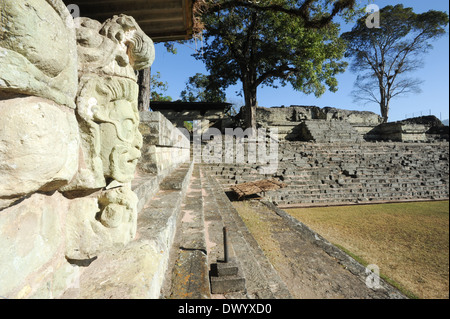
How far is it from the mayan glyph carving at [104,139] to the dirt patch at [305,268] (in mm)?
2151

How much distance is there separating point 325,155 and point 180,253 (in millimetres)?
12067

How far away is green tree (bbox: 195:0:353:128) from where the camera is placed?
12.8 m

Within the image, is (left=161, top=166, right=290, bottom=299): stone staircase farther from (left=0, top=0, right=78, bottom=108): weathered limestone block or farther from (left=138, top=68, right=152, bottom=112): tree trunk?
(left=138, top=68, right=152, bottom=112): tree trunk

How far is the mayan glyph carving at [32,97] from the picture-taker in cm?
61

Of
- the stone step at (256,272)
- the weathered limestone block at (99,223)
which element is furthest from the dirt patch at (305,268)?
the weathered limestone block at (99,223)

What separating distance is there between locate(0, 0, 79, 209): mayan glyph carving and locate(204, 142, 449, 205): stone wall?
7603 mm

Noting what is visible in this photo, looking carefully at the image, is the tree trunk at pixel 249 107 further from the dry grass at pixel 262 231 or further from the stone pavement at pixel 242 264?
the stone pavement at pixel 242 264

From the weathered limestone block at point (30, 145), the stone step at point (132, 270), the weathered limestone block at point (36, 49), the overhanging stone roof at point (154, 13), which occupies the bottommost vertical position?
the stone step at point (132, 270)

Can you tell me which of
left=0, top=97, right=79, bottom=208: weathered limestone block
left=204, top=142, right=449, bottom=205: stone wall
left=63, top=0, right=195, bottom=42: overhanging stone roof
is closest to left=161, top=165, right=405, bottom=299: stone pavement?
left=0, top=97, right=79, bottom=208: weathered limestone block

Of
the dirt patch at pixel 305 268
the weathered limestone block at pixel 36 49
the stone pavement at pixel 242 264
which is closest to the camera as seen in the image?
the weathered limestone block at pixel 36 49

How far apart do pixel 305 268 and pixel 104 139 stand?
288cm
